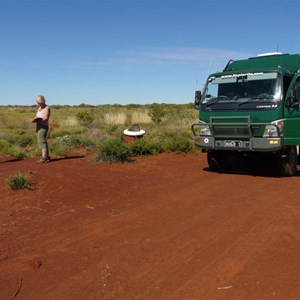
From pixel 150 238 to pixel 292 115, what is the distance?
5.70 meters

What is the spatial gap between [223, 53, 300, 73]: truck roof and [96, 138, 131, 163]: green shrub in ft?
12.2

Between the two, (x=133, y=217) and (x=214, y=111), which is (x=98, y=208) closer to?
(x=133, y=217)

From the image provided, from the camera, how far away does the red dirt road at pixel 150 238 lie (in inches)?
164

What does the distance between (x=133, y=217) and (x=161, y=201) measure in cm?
114


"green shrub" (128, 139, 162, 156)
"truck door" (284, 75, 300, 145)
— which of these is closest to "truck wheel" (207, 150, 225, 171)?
"truck door" (284, 75, 300, 145)

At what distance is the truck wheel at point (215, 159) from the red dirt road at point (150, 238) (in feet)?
4.62

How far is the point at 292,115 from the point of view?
9703 mm

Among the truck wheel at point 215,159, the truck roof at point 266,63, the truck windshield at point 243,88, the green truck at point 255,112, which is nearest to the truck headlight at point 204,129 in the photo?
the green truck at point 255,112

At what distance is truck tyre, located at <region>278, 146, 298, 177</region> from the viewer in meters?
10.0

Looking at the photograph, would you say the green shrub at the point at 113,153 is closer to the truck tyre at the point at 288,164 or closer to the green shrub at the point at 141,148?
the green shrub at the point at 141,148

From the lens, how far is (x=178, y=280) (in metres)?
4.27

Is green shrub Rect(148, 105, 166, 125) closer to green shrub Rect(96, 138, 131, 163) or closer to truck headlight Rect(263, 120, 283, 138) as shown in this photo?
green shrub Rect(96, 138, 131, 163)

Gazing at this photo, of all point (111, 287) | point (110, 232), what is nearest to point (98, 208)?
point (110, 232)

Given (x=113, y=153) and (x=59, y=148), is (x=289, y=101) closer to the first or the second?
(x=113, y=153)
